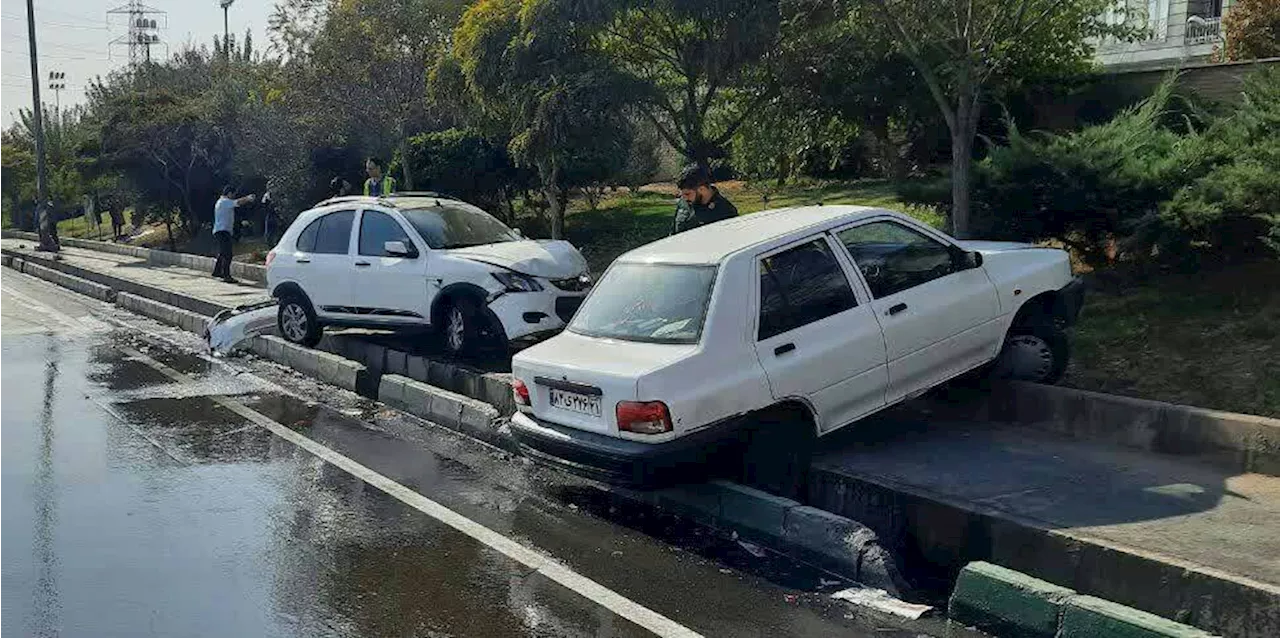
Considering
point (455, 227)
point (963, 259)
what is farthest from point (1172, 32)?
point (963, 259)

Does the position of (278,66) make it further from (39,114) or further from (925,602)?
(925,602)

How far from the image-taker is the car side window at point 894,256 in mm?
7363

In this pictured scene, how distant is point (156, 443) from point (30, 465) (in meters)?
0.95

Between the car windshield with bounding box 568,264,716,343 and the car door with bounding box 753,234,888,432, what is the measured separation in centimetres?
37

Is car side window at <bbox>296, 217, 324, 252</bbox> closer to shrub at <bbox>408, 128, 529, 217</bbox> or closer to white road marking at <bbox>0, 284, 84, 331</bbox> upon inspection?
white road marking at <bbox>0, 284, 84, 331</bbox>

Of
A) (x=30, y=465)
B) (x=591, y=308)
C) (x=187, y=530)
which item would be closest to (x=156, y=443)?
(x=30, y=465)

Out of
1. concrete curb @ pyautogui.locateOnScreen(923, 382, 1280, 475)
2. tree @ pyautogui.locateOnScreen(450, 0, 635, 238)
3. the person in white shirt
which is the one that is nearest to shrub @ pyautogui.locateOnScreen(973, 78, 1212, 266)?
concrete curb @ pyautogui.locateOnScreen(923, 382, 1280, 475)

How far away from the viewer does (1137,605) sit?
507 centimetres

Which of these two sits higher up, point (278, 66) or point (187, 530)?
point (278, 66)

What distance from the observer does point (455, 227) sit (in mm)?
12016

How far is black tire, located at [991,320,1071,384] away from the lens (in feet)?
26.2

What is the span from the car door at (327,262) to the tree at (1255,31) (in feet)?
57.7

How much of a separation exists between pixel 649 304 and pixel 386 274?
5.35 m

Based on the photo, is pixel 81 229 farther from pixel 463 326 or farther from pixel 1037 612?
pixel 1037 612
